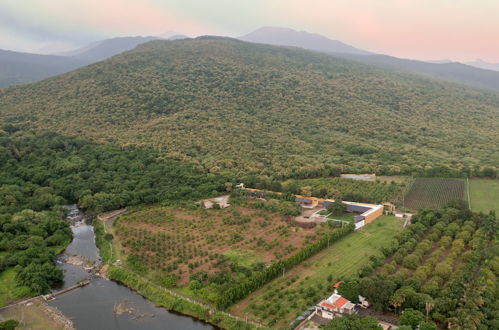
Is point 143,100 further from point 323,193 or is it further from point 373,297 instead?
point 373,297

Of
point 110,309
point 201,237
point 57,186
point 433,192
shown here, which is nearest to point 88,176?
point 57,186

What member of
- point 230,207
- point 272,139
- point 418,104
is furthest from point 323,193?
point 418,104

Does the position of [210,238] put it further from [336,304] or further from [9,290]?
[9,290]

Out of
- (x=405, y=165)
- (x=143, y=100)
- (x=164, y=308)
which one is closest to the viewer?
(x=164, y=308)

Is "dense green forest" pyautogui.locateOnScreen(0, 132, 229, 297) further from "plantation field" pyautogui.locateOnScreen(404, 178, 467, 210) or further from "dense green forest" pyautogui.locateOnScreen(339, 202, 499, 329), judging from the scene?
"dense green forest" pyautogui.locateOnScreen(339, 202, 499, 329)

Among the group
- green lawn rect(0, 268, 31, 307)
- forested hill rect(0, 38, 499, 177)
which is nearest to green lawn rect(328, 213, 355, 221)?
forested hill rect(0, 38, 499, 177)
